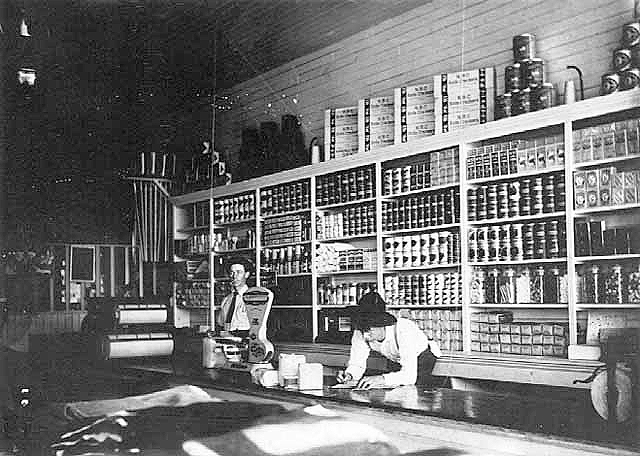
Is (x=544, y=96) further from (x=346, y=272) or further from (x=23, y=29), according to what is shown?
(x=23, y=29)

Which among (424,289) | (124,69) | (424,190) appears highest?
(124,69)

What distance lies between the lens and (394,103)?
5809 mm

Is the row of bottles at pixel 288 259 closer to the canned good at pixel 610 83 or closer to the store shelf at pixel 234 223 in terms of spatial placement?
the store shelf at pixel 234 223

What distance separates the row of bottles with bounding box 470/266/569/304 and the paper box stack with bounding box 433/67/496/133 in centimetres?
105

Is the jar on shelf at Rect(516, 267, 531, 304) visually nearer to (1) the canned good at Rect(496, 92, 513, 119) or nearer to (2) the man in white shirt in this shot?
(1) the canned good at Rect(496, 92, 513, 119)

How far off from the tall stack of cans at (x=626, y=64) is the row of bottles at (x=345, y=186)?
2.10 metres

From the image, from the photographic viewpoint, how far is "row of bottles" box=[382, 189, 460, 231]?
17.0 feet

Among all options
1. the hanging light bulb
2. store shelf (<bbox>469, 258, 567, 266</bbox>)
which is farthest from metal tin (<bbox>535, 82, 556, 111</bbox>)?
the hanging light bulb

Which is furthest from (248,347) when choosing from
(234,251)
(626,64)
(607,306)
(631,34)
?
(234,251)

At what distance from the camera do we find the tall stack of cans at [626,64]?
4.14m

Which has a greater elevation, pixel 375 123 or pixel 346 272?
pixel 375 123

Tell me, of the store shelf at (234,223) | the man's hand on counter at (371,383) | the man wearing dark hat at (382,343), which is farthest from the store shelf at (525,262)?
the store shelf at (234,223)

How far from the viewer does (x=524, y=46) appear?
4.83 meters

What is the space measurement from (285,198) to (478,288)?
2.36 meters
